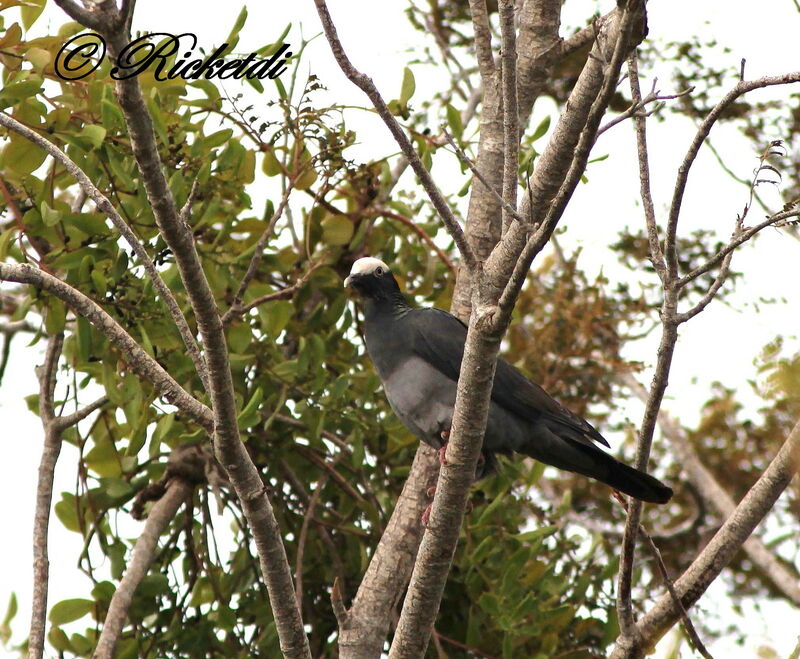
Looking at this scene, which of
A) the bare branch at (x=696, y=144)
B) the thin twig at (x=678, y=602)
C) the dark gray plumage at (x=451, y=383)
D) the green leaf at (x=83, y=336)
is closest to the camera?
the bare branch at (x=696, y=144)

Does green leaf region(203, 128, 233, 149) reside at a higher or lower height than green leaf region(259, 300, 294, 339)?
Answer: higher

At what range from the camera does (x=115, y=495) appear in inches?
125

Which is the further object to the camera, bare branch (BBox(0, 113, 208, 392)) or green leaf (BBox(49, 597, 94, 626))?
green leaf (BBox(49, 597, 94, 626))

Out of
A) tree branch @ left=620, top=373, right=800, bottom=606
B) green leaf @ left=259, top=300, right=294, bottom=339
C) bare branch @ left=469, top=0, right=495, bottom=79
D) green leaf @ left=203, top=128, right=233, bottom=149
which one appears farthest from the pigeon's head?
tree branch @ left=620, top=373, right=800, bottom=606

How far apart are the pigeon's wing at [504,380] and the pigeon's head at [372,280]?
5.4 inches

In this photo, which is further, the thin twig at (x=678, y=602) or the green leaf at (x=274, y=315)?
the green leaf at (x=274, y=315)

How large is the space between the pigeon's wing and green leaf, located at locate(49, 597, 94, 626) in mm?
1340

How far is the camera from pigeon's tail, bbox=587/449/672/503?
312 centimetres

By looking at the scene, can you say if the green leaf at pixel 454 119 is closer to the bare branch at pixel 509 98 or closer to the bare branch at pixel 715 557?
the bare branch at pixel 509 98

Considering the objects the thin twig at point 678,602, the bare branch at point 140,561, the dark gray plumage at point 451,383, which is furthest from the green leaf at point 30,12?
the thin twig at point 678,602

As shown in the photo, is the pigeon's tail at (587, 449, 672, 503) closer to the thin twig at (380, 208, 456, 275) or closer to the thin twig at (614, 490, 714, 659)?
the thin twig at (614, 490, 714, 659)

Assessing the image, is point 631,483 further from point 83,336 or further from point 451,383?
point 83,336

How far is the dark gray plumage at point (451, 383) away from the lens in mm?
3424

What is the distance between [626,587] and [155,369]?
52.9 inches
